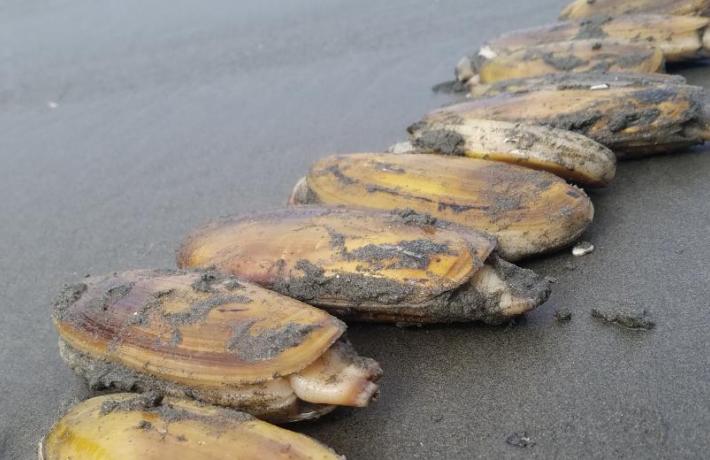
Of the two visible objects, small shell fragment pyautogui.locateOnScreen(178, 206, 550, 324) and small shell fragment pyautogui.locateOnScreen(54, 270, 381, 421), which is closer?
small shell fragment pyautogui.locateOnScreen(54, 270, 381, 421)

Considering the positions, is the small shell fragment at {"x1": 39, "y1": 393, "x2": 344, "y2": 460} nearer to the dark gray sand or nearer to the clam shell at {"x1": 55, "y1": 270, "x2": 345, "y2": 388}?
the clam shell at {"x1": 55, "y1": 270, "x2": 345, "y2": 388}

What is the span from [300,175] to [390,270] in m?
2.17

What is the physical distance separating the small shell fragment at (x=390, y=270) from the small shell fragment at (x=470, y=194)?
343mm

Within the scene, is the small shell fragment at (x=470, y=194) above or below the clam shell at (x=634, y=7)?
below

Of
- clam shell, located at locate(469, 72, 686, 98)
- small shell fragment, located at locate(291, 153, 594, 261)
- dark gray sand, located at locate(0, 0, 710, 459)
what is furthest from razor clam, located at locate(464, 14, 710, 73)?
small shell fragment, located at locate(291, 153, 594, 261)

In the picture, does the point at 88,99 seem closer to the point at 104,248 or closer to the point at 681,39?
the point at 104,248

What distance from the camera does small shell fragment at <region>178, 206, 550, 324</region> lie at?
8.71 ft

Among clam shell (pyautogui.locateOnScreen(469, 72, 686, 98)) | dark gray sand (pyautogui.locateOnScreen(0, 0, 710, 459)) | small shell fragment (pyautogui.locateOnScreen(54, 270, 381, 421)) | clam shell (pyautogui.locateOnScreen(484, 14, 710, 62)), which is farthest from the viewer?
clam shell (pyautogui.locateOnScreen(484, 14, 710, 62))

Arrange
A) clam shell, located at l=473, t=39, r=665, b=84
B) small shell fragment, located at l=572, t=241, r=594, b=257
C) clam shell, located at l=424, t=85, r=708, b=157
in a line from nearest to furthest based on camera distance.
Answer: small shell fragment, located at l=572, t=241, r=594, b=257 → clam shell, located at l=424, t=85, r=708, b=157 → clam shell, located at l=473, t=39, r=665, b=84

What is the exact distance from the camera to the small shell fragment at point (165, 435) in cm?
208

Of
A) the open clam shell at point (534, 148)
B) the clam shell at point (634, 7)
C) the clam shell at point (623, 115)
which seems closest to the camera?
the open clam shell at point (534, 148)

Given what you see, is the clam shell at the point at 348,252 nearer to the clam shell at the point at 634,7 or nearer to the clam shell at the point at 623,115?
the clam shell at the point at 623,115

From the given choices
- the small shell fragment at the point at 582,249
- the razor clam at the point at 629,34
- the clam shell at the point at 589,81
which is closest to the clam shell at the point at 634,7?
the razor clam at the point at 629,34

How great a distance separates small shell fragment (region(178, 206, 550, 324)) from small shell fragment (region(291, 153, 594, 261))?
1.13 feet
